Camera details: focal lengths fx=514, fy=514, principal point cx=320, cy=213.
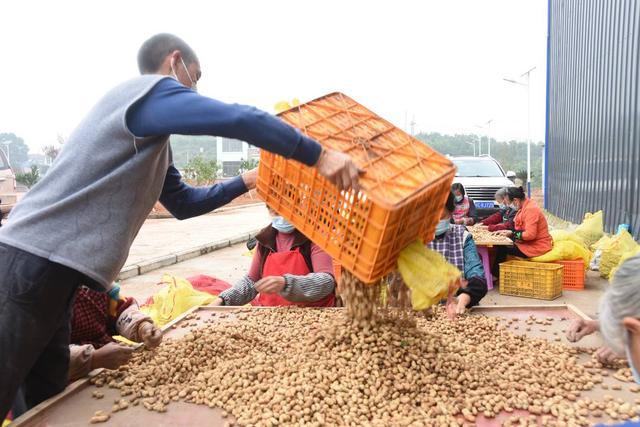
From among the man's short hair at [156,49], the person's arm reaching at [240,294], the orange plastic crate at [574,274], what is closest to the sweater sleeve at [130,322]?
the person's arm reaching at [240,294]

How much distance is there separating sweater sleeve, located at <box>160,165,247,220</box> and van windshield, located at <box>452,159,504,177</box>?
426 inches

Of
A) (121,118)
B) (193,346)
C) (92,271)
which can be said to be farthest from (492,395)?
(121,118)

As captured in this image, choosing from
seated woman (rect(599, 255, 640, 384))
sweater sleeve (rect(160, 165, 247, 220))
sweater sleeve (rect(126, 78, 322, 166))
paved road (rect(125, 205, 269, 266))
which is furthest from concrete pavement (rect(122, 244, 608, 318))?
sweater sleeve (rect(126, 78, 322, 166))

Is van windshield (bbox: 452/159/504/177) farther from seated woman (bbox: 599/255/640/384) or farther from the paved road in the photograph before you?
seated woman (bbox: 599/255/640/384)

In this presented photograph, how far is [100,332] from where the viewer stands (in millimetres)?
2740

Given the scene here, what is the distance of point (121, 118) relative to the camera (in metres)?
1.85

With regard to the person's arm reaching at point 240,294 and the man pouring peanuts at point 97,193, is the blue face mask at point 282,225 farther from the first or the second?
the man pouring peanuts at point 97,193

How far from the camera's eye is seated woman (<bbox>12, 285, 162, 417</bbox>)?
233 cm

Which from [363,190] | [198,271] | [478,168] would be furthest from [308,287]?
[478,168]

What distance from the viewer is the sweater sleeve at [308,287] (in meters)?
3.20

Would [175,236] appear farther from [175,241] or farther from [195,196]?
[195,196]

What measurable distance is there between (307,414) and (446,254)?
217 cm

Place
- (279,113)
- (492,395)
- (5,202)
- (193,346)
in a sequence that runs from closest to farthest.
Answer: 1. (492,395)
2. (279,113)
3. (193,346)
4. (5,202)

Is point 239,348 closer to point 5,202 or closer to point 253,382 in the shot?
point 253,382
